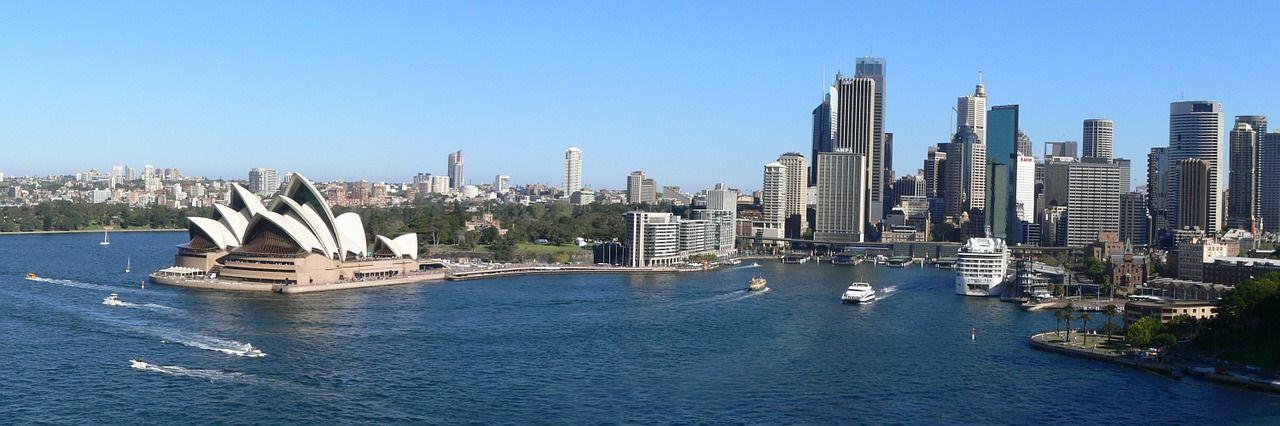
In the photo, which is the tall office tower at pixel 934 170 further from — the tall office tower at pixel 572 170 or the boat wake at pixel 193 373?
the boat wake at pixel 193 373

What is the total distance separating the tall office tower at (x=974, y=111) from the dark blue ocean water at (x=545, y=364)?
5268 cm

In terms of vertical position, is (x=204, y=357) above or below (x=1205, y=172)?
below

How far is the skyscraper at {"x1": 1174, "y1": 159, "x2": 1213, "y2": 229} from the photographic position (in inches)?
2250

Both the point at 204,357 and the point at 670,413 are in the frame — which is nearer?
the point at 670,413

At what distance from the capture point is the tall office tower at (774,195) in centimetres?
6019

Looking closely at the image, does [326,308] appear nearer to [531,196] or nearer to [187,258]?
[187,258]

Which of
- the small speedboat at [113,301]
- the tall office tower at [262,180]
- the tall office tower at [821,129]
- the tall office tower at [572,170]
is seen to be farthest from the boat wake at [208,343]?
the tall office tower at [572,170]

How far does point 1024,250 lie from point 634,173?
48.2 meters

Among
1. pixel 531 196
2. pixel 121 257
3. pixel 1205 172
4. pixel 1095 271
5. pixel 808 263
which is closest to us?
pixel 1095 271

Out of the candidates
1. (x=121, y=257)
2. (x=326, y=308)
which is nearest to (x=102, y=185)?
(x=121, y=257)

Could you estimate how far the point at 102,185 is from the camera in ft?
337

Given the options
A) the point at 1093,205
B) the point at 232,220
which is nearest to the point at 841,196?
the point at 1093,205

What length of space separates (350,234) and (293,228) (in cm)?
310

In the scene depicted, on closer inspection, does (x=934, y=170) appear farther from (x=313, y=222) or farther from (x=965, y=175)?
(x=313, y=222)
